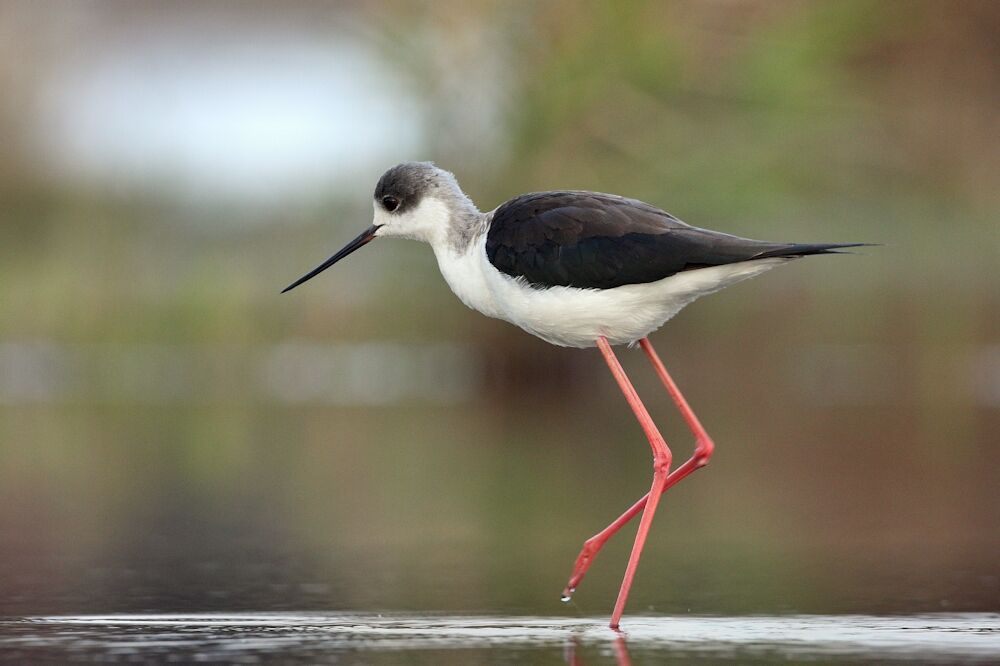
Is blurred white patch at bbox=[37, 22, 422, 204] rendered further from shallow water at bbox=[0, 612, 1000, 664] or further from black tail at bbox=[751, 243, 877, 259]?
shallow water at bbox=[0, 612, 1000, 664]

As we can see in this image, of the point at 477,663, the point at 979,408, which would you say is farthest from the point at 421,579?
the point at 979,408

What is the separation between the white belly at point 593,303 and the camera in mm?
6484

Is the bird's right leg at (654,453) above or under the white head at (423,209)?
under

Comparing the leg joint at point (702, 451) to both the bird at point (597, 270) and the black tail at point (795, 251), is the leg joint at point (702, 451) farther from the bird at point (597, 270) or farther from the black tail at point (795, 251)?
the black tail at point (795, 251)

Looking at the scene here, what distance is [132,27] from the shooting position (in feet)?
74.8

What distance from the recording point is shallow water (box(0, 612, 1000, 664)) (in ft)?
17.1

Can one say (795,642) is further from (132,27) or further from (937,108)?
(132,27)

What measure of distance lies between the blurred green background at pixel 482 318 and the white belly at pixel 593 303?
0.90 m

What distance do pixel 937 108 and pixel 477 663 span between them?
16.4 metres

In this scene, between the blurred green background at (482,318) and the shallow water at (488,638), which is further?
the blurred green background at (482,318)

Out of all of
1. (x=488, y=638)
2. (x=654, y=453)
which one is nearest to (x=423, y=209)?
(x=654, y=453)

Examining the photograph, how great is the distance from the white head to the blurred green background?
1.22m

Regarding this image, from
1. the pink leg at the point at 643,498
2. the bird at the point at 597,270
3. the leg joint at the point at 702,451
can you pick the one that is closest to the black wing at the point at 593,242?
the bird at the point at 597,270

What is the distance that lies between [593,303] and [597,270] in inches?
4.5
